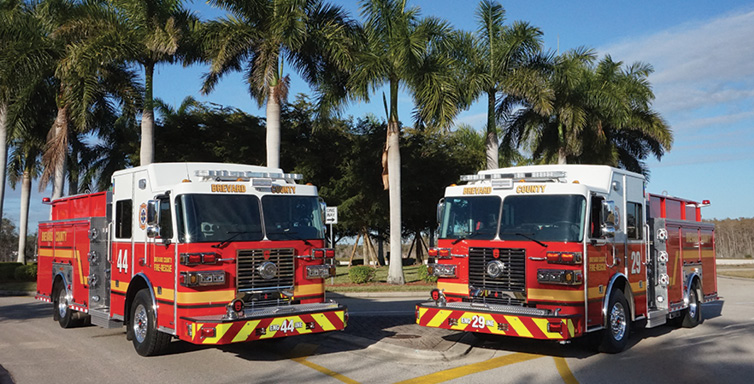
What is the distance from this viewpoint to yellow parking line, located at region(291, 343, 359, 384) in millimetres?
8647

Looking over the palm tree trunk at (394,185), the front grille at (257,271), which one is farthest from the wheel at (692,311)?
the palm tree trunk at (394,185)

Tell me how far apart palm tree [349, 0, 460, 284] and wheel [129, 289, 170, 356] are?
47.1 feet

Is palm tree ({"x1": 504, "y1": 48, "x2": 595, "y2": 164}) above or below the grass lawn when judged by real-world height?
above

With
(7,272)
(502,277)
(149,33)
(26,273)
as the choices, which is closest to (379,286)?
(149,33)

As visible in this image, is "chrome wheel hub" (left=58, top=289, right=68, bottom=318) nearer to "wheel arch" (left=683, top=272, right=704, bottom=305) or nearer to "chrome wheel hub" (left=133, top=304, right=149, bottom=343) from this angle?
"chrome wheel hub" (left=133, top=304, right=149, bottom=343)

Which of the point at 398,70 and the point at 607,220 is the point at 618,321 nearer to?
the point at 607,220

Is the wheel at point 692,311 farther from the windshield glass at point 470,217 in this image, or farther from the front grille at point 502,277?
the windshield glass at point 470,217

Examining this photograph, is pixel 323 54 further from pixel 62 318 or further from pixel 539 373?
pixel 539 373

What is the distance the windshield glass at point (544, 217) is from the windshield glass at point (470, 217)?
19 cm

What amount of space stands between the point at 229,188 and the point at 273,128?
12.6 m

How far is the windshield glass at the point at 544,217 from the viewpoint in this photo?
9656mm

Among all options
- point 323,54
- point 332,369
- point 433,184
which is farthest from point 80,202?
point 433,184

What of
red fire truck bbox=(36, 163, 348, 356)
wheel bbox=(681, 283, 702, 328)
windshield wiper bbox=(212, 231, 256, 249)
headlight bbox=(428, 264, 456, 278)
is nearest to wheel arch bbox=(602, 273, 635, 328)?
headlight bbox=(428, 264, 456, 278)

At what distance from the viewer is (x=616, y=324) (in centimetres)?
1048
